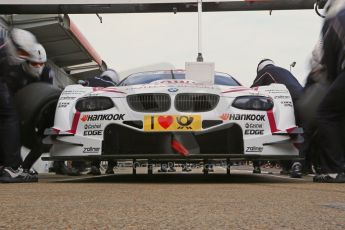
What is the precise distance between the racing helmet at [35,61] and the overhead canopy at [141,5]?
4.54 metres

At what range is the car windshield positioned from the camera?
7.24 m

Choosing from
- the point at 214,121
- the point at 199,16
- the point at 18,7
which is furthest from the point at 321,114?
the point at 18,7

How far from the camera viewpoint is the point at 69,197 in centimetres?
380

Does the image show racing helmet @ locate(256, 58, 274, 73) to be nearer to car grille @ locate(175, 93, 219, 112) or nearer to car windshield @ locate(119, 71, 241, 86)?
car windshield @ locate(119, 71, 241, 86)

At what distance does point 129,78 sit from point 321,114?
256 cm

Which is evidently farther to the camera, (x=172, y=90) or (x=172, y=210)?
(x=172, y=90)

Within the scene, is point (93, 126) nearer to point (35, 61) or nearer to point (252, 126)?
point (35, 61)

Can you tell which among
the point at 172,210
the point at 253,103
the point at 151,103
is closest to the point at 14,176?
the point at 151,103

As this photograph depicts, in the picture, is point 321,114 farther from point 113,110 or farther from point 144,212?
point 144,212

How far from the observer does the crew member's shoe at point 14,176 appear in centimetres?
587

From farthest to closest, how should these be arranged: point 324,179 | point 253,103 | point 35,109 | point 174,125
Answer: point 35,109 < point 324,179 < point 253,103 < point 174,125

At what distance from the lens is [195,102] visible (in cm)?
581

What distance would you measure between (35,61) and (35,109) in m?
0.57

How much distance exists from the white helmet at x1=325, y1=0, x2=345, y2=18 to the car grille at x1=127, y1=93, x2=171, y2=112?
188cm
